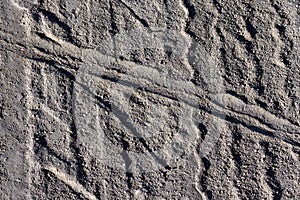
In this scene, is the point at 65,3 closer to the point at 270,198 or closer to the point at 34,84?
the point at 34,84

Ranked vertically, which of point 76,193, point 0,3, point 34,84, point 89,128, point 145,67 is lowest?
point 76,193

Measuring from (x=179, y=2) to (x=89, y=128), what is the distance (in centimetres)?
94

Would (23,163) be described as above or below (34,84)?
below

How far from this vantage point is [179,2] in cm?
298

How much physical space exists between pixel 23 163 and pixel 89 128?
45cm

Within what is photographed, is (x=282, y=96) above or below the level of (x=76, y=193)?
above

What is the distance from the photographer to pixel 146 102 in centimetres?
294

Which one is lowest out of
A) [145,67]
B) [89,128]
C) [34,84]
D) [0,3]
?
[89,128]

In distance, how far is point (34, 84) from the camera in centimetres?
293

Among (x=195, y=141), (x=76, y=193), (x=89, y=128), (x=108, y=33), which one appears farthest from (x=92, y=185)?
(x=108, y=33)

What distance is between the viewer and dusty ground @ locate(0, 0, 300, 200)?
2.92 meters

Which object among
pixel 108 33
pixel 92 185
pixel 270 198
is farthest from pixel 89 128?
pixel 270 198

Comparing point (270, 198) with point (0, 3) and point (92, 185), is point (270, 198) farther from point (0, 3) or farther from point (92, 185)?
point (0, 3)

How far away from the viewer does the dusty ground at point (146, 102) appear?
292cm
